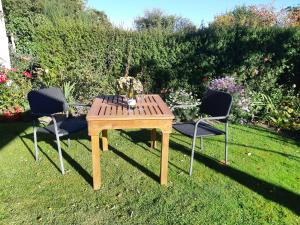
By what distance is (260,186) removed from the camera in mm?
3020

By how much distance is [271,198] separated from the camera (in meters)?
2.79

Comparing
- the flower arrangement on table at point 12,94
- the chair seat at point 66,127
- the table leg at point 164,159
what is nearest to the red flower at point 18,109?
the flower arrangement on table at point 12,94

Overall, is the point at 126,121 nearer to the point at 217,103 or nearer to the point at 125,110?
the point at 125,110

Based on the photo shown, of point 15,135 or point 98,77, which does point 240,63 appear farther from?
point 15,135

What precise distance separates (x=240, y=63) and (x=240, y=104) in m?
1.35

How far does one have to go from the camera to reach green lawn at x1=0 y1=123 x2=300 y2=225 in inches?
98.6

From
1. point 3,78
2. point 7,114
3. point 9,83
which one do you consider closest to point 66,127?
point 7,114

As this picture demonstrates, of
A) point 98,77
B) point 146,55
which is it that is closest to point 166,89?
point 146,55

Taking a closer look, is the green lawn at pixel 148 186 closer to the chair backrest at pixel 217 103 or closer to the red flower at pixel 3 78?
the chair backrest at pixel 217 103

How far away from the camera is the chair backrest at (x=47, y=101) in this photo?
11.2 feet

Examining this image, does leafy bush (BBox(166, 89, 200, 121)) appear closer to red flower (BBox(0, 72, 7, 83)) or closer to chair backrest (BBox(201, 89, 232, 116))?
chair backrest (BBox(201, 89, 232, 116))

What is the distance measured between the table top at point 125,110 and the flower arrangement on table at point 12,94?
261 cm

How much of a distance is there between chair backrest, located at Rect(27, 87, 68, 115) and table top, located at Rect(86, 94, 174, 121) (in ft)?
2.09

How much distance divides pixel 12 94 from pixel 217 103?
163 inches
